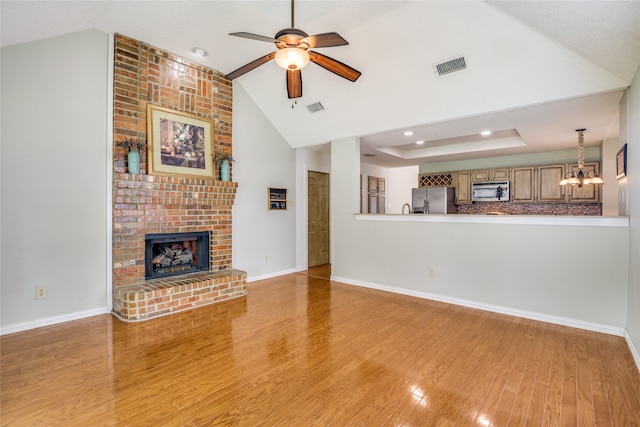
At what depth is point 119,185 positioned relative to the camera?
352cm

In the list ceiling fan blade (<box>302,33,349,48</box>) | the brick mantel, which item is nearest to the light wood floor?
the brick mantel

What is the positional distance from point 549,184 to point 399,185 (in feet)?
13.0

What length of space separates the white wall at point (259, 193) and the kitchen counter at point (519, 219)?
1.64 metres

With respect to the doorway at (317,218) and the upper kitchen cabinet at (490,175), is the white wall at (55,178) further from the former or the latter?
the upper kitchen cabinet at (490,175)

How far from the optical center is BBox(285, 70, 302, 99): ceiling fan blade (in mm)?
2877

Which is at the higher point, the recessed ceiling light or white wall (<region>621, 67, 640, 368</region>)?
the recessed ceiling light

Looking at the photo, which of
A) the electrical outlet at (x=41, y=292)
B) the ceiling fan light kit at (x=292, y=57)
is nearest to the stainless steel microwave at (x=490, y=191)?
the ceiling fan light kit at (x=292, y=57)

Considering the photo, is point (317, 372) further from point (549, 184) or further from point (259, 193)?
point (549, 184)

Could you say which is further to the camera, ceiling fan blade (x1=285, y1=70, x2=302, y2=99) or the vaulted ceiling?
ceiling fan blade (x1=285, y1=70, x2=302, y2=99)

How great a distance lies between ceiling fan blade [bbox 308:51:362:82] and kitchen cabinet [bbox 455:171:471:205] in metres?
4.85

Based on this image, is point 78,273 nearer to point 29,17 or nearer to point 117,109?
point 117,109

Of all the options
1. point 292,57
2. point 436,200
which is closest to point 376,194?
point 436,200

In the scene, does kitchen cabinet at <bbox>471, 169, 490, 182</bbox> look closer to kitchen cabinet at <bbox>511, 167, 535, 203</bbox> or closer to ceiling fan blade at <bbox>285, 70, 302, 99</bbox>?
kitchen cabinet at <bbox>511, 167, 535, 203</bbox>

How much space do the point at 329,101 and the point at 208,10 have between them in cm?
186
